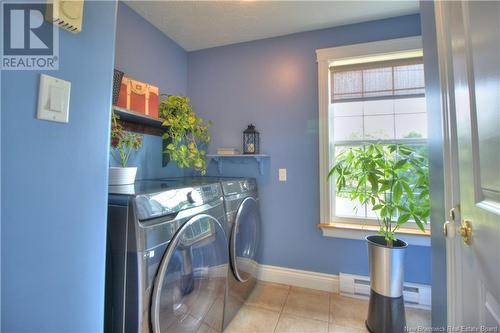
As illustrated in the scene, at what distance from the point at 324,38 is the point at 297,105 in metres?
0.65

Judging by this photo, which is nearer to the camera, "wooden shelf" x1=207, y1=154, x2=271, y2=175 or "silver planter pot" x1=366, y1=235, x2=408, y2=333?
"silver planter pot" x1=366, y1=235, x2=408, y2=333

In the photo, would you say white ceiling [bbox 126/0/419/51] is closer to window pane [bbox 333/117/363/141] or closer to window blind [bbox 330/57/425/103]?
window blind [bbox 330/57/425/103]

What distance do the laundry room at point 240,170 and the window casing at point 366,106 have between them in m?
0.01

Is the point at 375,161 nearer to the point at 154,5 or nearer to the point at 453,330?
the point at 453,330

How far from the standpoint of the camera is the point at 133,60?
1.87 metres

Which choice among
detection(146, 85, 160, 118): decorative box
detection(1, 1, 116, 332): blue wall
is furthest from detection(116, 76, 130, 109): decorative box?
detection(1, 1, 116, 332): blue wall

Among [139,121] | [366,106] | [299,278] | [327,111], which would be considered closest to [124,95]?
[139,121]

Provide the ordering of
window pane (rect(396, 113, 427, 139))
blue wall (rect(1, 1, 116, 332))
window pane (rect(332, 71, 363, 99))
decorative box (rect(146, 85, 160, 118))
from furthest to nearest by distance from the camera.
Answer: window pane (rect(332, 71, 363, 99)), window pane (rect(396, 113, 427, 139)), decorative box (rect(146, 85, 160, 118)), blue wall (rect(1, 1, 116, 332))

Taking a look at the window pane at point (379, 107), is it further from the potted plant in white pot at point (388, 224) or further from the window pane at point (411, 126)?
the potted plant in white pot at point (388, 224)

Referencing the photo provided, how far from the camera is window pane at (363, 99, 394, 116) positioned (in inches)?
78.6

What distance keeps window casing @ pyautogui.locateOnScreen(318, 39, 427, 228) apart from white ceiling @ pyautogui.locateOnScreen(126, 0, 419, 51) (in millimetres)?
255

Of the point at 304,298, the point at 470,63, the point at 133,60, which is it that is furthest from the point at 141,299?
the point at 133,60

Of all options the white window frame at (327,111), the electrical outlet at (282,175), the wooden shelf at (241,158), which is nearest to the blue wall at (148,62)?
the wooden shelf at (241,158)

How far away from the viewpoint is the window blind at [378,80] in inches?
74.0
